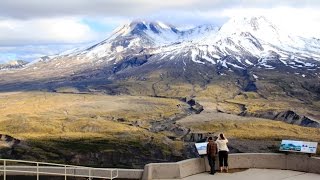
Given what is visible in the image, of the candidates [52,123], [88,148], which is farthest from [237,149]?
[52,123]

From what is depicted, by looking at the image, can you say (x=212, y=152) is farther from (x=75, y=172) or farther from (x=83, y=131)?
(x=83, y=131)

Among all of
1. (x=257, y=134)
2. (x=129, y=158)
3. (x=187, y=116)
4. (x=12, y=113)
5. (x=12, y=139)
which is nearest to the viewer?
(x=129, y=158)

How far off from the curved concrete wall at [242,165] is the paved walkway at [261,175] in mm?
385

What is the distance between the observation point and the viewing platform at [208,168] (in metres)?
24.3

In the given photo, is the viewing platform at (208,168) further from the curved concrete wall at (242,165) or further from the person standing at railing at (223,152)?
the person standing at railing at (223,152)

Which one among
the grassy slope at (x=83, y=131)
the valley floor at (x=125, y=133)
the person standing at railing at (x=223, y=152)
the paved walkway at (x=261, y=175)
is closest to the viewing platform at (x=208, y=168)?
the paved walkway at (x=261, y=175)

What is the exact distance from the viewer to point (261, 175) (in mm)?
26594

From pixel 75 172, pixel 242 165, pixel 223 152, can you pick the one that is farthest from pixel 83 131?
pixel 75 172

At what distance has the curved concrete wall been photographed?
25609 millimetres

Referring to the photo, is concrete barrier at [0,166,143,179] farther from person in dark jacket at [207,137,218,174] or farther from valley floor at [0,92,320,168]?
valley floor at [0,92,320,168]

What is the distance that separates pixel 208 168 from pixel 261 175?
2668mm

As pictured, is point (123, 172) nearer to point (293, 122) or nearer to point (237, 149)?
point (237, 149)

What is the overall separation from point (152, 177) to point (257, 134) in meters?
119

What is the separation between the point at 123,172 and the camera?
25031 millimetres
